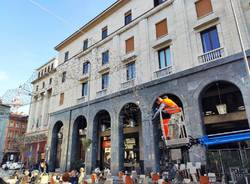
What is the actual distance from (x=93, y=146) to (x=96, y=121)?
8.49 feet

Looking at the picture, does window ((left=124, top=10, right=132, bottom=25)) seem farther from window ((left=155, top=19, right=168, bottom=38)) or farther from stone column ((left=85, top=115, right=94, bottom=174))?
stone column ((left=85, top=115, right=94, bottom=174))

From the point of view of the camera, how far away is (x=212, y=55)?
1449 cm

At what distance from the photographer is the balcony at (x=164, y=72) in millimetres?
16534

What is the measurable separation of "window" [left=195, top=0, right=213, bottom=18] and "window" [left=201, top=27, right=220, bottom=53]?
139cm

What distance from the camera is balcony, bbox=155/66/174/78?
54.2 feet

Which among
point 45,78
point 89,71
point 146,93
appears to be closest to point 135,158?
point 146,93

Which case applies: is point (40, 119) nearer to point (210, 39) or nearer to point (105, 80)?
point (105, 80)

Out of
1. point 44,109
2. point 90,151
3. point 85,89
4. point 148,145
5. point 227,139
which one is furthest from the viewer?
point 44,109

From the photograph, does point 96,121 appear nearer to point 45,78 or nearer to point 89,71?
point 89,71

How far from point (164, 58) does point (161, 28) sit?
9.63ft

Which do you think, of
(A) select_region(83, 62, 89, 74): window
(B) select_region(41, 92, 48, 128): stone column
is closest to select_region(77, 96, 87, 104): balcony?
(A) select_region(83, 62, 89, 74): window

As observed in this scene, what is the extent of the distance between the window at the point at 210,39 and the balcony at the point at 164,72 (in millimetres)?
2876

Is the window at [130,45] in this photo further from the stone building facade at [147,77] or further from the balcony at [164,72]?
the balcony at [164,72]

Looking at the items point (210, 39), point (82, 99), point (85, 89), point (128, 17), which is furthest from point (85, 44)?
point (210, 39)
